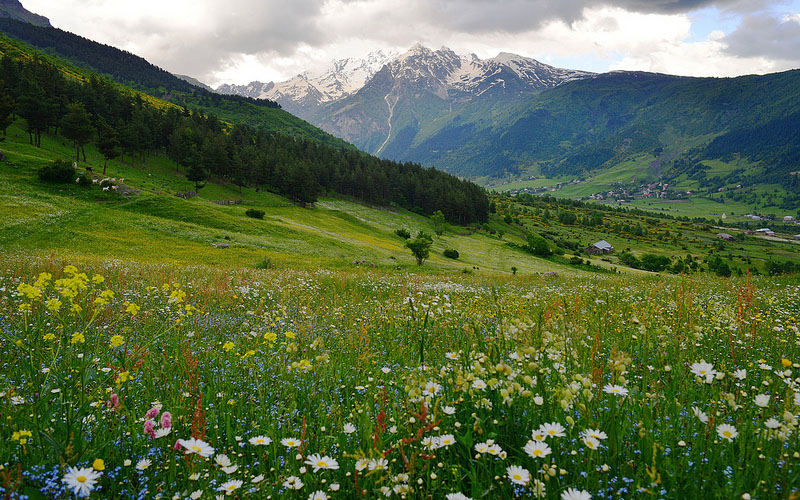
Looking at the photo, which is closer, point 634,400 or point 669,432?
point 669,432

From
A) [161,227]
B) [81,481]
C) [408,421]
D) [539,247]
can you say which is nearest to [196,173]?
[161,227]

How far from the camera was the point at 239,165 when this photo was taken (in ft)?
314

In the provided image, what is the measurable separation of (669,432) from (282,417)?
3.41 meters

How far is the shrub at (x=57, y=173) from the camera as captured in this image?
51.8 m

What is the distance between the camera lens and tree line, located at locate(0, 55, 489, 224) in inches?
3024

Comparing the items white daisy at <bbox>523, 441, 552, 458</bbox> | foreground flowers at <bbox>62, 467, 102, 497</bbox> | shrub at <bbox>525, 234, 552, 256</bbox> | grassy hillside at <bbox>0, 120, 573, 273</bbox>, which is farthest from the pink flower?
shrub at <bbox>525, 234, 552, 256</bbox>

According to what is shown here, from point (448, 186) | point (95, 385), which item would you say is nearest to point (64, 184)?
point (95, 385)

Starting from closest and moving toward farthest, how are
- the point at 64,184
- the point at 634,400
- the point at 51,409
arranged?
1. the point at 51,409
2. the point at 634,400
3. the point at 64,184

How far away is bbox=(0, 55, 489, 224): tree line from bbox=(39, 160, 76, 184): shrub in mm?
22249

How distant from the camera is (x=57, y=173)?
52531mm

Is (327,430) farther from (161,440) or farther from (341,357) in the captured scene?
(341,357)

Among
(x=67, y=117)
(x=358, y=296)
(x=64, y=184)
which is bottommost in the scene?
Result: (x=64, y=184)

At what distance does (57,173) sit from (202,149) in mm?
38549

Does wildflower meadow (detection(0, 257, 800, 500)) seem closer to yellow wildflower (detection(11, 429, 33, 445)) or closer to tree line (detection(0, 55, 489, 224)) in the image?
yellow wildflower (detection(11, 429, 33, 445))
